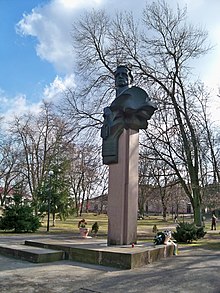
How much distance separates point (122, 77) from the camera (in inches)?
488

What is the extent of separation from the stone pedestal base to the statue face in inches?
76.2

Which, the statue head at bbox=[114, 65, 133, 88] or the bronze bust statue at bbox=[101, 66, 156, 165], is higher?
the statue head at bbox=[114, 65, 133, 88]

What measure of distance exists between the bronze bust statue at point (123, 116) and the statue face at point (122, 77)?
411 mm

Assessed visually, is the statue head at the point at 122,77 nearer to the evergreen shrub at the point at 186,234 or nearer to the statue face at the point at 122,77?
the statue face at the point at 122,77

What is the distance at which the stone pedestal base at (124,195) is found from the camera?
35.8 ft

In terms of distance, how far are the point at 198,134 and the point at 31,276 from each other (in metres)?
18.3

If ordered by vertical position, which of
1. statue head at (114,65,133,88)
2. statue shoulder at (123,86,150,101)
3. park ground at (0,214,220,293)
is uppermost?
statue head at (114,65,133,88)

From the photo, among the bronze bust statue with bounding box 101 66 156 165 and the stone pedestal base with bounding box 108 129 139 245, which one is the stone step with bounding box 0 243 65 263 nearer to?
the stone pedestal base with bounding box 108 129 139 245

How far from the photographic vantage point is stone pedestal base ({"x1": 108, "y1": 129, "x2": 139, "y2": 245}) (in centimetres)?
1091

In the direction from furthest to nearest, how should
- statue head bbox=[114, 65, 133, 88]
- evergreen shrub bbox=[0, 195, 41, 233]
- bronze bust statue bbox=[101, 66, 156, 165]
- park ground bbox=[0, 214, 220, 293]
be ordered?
evergreen shrub bbox=[0, 195, 41, 233], statue head bbox=[114, 65, 133, 88], bronze bust statue bbox=[101, 66, 156, 165], park ground bbox=[0, 214, 220, 293]

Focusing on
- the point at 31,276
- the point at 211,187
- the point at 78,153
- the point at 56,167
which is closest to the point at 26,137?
the point at 56,167

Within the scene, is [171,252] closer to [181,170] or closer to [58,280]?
[58,280]

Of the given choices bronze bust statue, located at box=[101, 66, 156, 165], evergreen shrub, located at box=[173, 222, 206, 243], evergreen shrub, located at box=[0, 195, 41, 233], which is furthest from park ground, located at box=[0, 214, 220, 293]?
evergreen shrub, located at box=[0, 195, 41, 233]

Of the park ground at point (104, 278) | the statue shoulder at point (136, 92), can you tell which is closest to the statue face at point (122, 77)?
the statue shoulder at point (136, 92)
